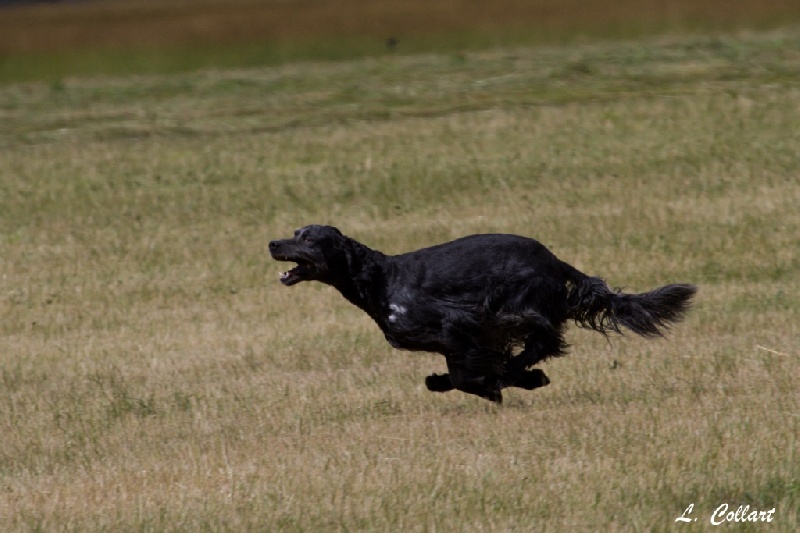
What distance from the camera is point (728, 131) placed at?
1905 centimetres

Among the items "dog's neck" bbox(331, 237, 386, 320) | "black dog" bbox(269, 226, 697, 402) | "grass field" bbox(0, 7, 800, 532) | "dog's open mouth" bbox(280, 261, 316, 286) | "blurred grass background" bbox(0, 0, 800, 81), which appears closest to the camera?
"grass field" bbox(0, 7, 800, 532)

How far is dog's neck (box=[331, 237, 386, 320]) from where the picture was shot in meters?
9.72

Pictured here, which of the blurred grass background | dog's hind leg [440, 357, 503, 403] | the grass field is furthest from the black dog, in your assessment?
the blurred grass background

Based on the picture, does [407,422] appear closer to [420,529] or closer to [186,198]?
[420,529]

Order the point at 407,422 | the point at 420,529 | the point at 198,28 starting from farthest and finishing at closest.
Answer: the point at 198,28
the point at 407,422
the point at 420,529

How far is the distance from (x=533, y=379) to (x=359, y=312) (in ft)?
13.7

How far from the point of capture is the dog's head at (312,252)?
32.0 feet

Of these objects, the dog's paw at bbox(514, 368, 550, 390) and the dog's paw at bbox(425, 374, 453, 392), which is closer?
the dog's paw at bbox(514, 368, 550, 390)

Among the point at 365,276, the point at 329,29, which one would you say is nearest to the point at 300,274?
the point at 365,276

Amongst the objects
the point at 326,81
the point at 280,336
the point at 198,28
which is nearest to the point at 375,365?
the point at 280,336

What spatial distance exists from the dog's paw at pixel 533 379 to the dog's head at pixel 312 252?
4.87ft

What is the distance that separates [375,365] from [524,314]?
7.29 feet

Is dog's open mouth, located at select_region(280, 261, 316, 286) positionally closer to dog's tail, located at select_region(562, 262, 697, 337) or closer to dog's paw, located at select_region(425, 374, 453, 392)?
dog's paw, located at select_region(425, 374, 453, 392)

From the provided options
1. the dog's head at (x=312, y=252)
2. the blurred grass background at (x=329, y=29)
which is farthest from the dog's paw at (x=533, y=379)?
the blurred grass background at (x=329, y=29)
